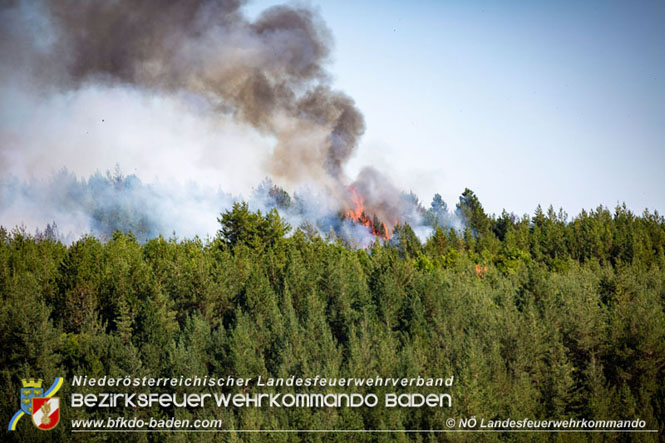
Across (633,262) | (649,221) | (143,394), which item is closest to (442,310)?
(143,394)

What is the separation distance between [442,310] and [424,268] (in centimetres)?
2888

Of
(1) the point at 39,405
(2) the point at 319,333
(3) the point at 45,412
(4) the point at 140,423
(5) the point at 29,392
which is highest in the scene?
(2) the point at 319,333

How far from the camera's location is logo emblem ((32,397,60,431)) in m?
40.1

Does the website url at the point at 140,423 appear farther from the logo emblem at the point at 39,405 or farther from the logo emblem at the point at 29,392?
the logo emblem at the point at 29,392

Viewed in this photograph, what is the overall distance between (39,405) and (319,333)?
24.1 metres

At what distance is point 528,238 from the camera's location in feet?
386

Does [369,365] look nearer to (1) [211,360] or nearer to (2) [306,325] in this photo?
(2) [306,325]

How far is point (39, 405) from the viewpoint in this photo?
42.0 meters

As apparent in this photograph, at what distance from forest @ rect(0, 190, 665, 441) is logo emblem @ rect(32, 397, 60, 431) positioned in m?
0.75

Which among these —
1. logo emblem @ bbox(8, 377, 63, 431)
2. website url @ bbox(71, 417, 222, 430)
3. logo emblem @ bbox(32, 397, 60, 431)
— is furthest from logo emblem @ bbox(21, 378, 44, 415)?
website url @ bbox(71, 417, 222, 430)

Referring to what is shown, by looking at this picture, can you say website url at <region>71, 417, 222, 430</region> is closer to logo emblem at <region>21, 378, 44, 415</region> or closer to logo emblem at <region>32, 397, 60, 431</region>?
logo emblem at <region>32, 397, 60, 431</region>

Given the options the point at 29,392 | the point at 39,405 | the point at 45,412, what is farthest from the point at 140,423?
the point at 29,392

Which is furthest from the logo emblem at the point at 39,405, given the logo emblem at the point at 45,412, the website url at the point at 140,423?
the website url at the point at 140,423

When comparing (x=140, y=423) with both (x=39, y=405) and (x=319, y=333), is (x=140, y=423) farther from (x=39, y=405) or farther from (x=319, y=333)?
(x=319, y=333)
